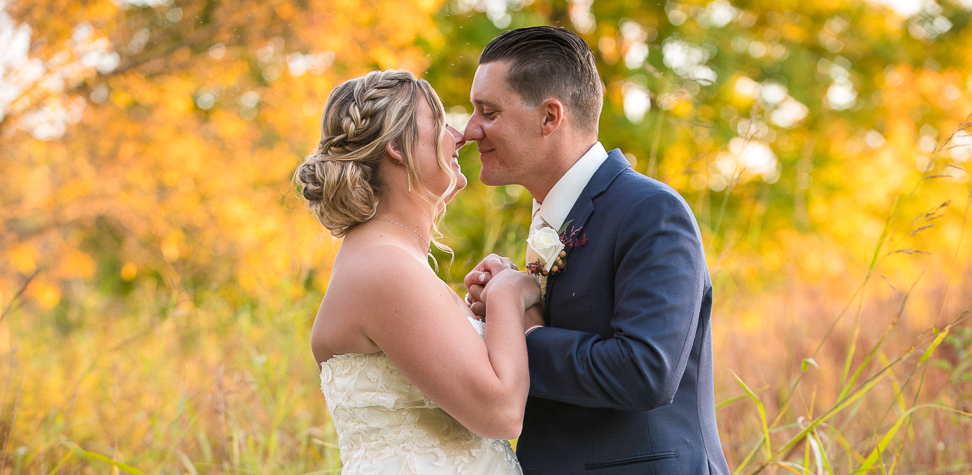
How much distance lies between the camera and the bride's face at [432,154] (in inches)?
92.5

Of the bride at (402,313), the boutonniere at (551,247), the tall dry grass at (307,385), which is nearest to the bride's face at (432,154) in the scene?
the bride at (402,313)

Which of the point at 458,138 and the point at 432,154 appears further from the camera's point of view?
the point at 458,138

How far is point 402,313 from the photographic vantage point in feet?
6.57

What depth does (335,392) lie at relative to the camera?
225 cm

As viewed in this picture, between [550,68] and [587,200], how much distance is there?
505 mm

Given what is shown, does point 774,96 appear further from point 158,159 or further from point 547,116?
point 547,116

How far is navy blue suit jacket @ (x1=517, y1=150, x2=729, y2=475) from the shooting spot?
1.85 metres

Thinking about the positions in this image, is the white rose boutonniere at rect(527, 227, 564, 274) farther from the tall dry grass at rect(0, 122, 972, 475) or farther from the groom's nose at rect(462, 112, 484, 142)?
the tall dry grass at rect(0, 122, 972, 475)

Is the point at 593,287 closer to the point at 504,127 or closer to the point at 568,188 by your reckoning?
the point at 568,188

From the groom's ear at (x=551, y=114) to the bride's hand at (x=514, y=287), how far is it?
528mm

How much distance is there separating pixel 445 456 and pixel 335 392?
423 millimetres

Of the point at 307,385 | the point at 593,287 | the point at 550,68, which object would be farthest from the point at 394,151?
the point at 307,385

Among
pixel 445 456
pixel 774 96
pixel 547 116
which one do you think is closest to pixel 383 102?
pixel 547 116

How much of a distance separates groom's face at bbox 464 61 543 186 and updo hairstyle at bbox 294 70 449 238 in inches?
8.3
